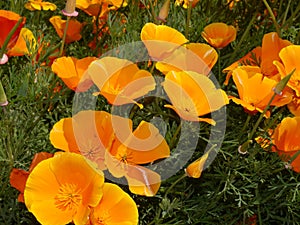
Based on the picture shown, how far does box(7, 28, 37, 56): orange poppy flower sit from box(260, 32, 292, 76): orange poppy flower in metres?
0.45

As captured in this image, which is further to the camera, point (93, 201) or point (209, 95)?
point (209, 95)

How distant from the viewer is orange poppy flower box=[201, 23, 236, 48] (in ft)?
3.99

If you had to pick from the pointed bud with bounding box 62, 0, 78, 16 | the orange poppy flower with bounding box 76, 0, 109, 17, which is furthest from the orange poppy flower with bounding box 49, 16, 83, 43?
the pointed bud with bounding box 62, 0, 78, 16

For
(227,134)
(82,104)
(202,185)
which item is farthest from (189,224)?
(82,104)

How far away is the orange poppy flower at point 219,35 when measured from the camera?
121cm

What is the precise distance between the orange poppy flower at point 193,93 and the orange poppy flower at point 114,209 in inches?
6.9

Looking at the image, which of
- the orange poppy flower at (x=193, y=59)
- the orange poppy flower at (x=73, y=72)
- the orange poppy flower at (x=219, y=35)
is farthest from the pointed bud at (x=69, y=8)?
the orange poppy flower at (x=219, y=35)

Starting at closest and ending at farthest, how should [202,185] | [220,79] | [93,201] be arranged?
[93,201] → [202,185] → [220,79]

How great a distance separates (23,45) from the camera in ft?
4.00

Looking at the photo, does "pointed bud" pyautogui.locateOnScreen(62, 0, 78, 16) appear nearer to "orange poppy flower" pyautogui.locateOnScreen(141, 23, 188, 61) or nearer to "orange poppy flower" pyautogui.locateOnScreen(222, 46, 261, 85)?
"orange poppy flower" pyautogui.locateOnScreen(141, 23, 188, 61)

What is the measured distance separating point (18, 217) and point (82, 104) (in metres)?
0.24

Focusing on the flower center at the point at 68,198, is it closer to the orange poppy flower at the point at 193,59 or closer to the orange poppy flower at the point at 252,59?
the orange poppy flower at the point at 193,59

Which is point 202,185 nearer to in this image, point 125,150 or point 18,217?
point 125,150

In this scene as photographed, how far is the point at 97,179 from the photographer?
3.01 feet
